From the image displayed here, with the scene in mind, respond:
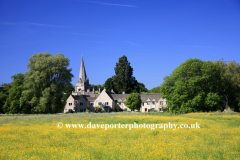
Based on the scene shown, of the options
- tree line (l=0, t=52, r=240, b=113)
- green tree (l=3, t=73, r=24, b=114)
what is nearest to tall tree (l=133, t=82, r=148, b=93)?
tree line (l=0, t=52, r=240, b=113)

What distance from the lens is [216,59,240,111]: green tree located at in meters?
53.8

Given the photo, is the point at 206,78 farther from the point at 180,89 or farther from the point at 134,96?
the point at 134,96

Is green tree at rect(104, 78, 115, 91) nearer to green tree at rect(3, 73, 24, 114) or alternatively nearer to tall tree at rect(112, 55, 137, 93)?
tall tree at rect(112, 55, 137, 93)

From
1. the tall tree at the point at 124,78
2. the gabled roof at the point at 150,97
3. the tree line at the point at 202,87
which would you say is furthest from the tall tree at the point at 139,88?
the tree line at the point at 202,87

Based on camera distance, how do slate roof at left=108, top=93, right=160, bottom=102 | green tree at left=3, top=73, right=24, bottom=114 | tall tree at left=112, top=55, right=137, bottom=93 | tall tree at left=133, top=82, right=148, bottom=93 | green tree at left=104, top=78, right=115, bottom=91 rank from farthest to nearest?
green tree at left=104, top=78, right=115, bottom=91 → tall tree at left=133, top=82, right=148, bottom=93 → tall tree at left=112, top=55, right=137, bottom=93 → slate roof at left=108, top=93, right=160, bottom=102 → green tree at left=3, top=73, right=24, bottom=114

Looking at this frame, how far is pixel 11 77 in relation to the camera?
69562 millimetres

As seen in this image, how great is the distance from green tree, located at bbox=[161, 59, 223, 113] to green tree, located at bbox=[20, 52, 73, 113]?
Result: 94.5 feet

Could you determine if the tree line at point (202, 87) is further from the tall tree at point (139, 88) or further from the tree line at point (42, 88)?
the tall tree at point (139, 88)

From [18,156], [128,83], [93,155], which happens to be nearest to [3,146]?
[18,156]

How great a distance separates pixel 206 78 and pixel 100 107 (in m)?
49.0

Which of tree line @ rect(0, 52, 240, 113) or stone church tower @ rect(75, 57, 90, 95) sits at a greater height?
stone church tower @ rect(75, 57, 90, 95)

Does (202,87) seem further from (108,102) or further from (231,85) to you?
(108,102)

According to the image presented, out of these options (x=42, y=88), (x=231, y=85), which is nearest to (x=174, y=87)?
(x=231, y=85)

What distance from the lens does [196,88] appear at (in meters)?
50.1
